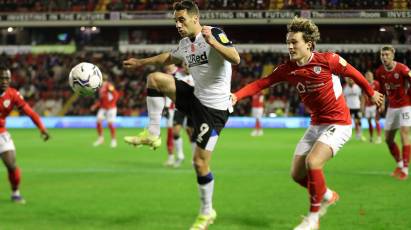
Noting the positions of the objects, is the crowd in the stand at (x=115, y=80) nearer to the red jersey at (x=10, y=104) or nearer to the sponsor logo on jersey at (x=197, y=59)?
the red jersey at (x=10, y=104)

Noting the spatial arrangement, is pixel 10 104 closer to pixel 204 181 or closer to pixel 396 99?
pixel 204 181

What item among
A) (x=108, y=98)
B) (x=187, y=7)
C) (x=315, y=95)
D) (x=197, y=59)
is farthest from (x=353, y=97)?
(x=187, y=7)

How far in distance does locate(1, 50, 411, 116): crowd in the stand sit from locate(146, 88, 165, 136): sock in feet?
74.9

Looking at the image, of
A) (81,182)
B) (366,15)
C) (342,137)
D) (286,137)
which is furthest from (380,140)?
(342,137)

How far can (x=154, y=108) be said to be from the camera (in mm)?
7164

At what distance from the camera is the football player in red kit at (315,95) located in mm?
6434

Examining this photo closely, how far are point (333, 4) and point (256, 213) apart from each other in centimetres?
2192

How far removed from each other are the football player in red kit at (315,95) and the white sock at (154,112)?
3.18ft

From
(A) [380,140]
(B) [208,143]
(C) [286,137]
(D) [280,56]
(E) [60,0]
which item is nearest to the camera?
(B) [208,143]

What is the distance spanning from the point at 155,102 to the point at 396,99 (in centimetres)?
555

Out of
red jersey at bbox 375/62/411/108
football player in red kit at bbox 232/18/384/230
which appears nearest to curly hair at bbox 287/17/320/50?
football player in red kit at bbox 232/18/384/230

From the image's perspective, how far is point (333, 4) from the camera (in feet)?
91.7

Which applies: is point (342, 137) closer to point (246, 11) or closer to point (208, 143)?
point (208, 143)

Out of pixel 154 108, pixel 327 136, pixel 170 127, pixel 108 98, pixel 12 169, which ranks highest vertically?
pixel 154 108
